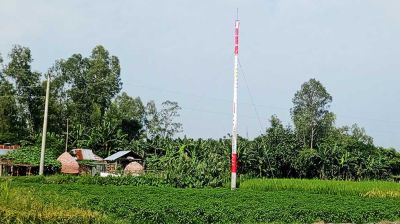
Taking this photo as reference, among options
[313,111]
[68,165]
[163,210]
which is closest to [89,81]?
[68,165]

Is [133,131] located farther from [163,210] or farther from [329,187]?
[163,210]

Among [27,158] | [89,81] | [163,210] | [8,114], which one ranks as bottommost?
[163,210]

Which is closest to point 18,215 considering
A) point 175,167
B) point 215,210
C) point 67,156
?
point 215,210

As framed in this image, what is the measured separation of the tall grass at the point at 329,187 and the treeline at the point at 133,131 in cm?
589

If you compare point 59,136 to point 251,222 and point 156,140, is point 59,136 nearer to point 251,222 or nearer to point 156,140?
point 156,140

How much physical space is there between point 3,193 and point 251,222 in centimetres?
779

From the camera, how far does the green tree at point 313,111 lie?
61650mm

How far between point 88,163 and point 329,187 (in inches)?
877

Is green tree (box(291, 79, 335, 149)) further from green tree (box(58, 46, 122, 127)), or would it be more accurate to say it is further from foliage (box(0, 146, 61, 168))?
foliage (box(0, 146, 61, 168))

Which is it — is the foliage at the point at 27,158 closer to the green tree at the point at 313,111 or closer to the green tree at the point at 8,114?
the green tree at the point at 8,114

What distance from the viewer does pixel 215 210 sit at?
16.0m

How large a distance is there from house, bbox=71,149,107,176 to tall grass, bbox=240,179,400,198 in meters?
15.8

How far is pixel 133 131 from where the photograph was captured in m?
62.5

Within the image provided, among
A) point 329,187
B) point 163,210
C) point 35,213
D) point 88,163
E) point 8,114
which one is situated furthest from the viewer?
point 8,114
